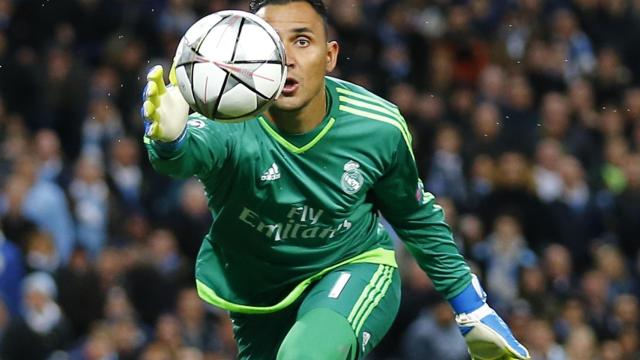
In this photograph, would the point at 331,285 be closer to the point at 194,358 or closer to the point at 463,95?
the point at 194,358

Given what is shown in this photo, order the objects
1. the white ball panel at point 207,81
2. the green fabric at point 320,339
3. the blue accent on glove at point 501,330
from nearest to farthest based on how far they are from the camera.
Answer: the white ball panel at point 207,81 → the green fabric at point 320,339 → the blue accent on glove at point 501,330

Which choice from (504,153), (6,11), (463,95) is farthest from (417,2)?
(6,11)

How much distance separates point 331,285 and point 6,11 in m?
9.41

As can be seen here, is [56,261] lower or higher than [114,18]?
lower

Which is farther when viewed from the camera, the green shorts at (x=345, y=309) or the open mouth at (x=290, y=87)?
the green shorts at (x=345, y=309)

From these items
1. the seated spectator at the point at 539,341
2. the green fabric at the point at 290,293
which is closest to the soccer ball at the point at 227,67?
the green fabric at the point at 290,293

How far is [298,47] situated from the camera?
6.26 m

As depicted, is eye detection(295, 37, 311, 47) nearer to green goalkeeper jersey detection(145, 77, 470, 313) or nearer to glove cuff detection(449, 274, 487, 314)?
green goalkeeper jersey detection(145, 77, 470, 313)

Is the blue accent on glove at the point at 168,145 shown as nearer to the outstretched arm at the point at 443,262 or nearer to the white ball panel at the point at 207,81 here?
the white ball panel at the point at 207,81

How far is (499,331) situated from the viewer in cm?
684

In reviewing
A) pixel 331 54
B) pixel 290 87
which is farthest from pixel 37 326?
pixel 290 87

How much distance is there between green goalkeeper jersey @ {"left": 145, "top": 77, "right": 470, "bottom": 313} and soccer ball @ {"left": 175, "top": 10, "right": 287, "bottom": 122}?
385 mm

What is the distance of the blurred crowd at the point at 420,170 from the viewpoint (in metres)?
12.1

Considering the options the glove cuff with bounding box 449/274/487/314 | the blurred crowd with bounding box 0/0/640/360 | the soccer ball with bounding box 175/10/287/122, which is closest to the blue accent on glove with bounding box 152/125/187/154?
the soccer ball with bounding box 175/10/287/122
